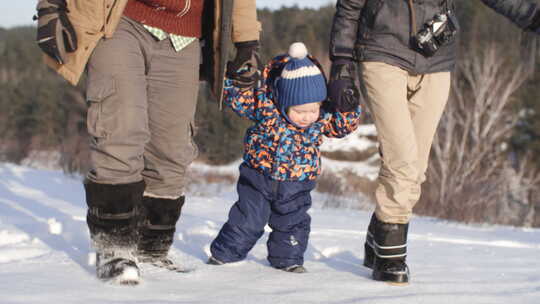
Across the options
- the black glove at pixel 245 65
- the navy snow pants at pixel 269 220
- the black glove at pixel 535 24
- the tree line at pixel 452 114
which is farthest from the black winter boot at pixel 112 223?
the tree line at pixel 452 114

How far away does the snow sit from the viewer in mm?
2357

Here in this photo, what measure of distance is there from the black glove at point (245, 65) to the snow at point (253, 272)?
3.23 ft

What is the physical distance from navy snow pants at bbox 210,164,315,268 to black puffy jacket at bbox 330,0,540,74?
31.3 inches

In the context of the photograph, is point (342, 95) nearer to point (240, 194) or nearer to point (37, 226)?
point (240, 194)

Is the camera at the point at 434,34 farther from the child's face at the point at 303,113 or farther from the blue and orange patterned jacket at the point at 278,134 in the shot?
the child's face at the point at 303,113

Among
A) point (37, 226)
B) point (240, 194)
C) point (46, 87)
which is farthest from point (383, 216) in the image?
point (46, 87)

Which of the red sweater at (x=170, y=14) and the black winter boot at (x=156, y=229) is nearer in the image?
the red sweater at (x=170, y=14)

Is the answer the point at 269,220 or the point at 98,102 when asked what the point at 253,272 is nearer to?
the point at 269,220

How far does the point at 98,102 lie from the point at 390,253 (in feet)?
5.05

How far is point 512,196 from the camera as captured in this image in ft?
85.9

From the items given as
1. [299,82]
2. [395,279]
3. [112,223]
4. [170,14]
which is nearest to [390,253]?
[395,279]

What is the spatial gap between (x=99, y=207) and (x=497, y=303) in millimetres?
1662

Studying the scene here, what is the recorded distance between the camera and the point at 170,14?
2.75 m

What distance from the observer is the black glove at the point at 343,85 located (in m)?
3.11
